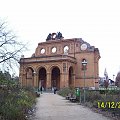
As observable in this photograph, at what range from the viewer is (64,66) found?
64875mm

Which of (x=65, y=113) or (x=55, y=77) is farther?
(x=55, y=77)

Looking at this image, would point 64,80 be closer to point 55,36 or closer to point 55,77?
point 55,77

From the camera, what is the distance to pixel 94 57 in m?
69.8

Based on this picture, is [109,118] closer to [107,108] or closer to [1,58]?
[107,108]

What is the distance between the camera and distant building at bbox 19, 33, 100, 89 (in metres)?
66.0

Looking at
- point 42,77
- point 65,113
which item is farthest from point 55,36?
point 65,113

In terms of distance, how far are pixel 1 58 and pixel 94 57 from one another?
5427 cm

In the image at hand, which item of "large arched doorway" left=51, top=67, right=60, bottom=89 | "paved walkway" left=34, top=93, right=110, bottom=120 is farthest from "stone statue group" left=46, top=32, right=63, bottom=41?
"paved walkway" left=34, top=93, right=110, bottom=120

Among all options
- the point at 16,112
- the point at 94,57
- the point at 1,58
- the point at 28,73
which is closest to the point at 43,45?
the point at 28,73

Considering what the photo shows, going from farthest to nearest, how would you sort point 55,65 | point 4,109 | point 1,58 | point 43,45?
point 43,45
point 55,65
point 1,58
point 4,109

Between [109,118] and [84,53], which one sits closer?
[109,118]

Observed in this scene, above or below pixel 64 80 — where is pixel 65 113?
below
